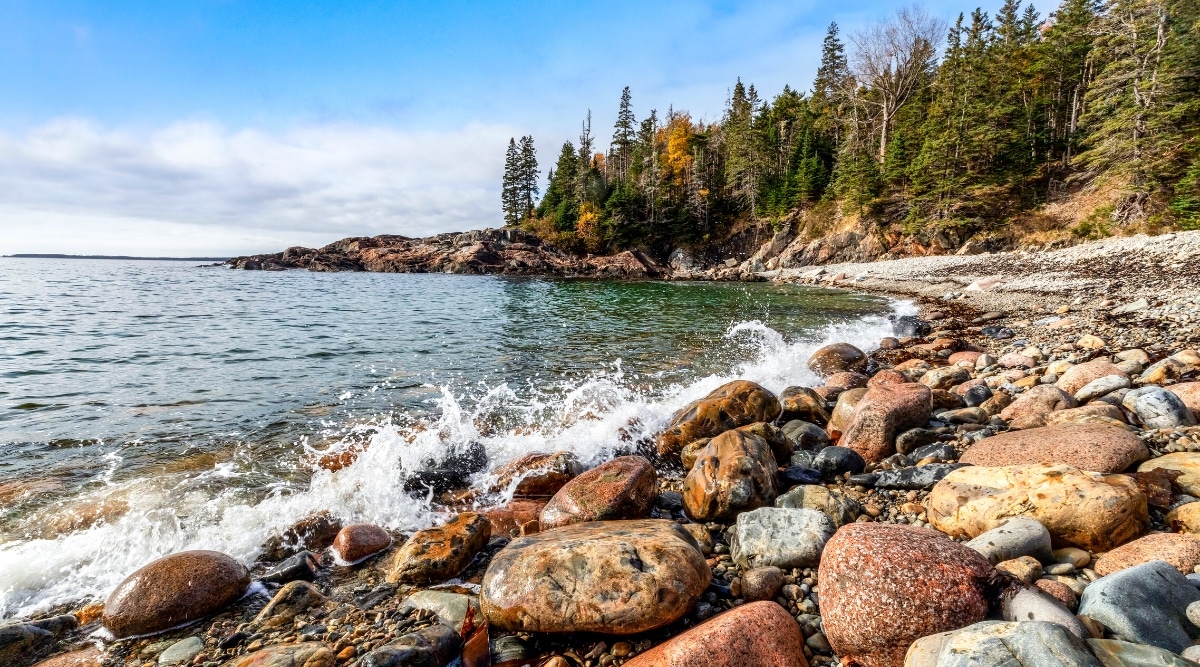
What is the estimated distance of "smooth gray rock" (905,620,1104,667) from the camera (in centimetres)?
199

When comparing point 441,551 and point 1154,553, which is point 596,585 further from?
point 1154,553

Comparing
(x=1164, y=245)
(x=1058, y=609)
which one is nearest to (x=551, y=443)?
(x=1058, y=609)

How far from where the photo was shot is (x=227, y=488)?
5.75 meters

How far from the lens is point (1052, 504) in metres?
3.45

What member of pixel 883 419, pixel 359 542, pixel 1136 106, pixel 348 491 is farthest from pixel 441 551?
pixel 1136 106

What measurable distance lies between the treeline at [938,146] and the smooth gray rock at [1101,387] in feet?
101

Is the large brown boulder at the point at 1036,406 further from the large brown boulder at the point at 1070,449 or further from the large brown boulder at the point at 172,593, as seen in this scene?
the large brown boulder at the point at 172,593

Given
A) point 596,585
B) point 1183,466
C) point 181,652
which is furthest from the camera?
point 1183,466

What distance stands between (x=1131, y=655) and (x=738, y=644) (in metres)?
1.67

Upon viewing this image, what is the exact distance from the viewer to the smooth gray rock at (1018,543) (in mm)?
3129

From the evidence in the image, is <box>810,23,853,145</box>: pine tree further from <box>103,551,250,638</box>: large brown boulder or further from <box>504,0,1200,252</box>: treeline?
<box>103,551,250,638</box>: large brown boulder

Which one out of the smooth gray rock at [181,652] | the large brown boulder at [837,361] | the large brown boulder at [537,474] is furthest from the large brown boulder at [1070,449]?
the smooth gray rock at [181,652]

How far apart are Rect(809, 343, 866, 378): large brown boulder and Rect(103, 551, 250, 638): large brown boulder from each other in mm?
10312

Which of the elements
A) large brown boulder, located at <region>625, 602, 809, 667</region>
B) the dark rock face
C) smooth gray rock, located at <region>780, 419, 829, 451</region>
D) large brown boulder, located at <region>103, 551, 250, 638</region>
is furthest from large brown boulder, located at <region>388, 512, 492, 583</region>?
the dark rock face
